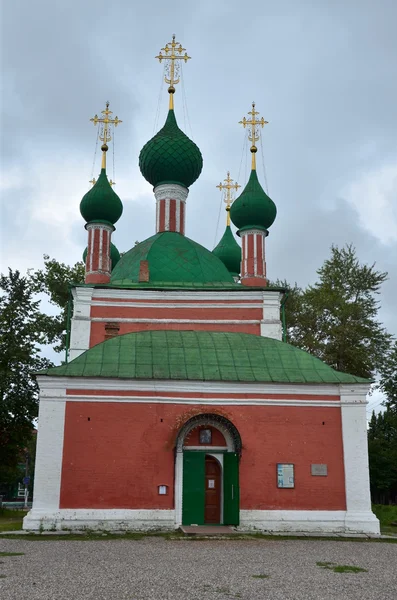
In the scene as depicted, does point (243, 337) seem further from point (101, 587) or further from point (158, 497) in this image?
point (101, 587)

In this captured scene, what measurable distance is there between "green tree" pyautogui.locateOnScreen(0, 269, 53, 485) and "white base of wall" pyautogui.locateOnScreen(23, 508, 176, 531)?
6288 mm

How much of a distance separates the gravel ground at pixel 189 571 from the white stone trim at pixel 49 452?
166 centimetres

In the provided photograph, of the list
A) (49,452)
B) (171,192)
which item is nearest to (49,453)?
(49,452)

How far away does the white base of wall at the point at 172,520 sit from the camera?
1161cm

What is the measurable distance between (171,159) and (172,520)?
10.7 m

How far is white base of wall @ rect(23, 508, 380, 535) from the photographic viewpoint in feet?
38.1

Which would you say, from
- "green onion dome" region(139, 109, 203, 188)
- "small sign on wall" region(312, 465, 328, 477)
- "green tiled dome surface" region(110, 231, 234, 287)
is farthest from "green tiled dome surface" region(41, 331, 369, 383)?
"green onion dome" region(139, 109, 203, 188)

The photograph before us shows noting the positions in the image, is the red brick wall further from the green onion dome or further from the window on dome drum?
the green onion dome

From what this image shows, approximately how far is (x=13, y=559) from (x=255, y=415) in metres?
5.96

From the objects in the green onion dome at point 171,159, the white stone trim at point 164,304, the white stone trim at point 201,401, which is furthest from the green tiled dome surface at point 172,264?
the white stone trim at point 201,401

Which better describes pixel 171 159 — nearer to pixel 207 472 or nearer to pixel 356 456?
pixel 207 472

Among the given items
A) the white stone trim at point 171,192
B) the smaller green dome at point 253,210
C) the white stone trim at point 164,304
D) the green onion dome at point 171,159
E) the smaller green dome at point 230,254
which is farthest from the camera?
the smaller green dome at point 230,254

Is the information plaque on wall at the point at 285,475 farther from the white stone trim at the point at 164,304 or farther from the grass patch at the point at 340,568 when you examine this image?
the white stone trim at the point at 164,304

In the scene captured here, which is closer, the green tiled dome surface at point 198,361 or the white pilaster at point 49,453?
the white pilaster at point 49,453
